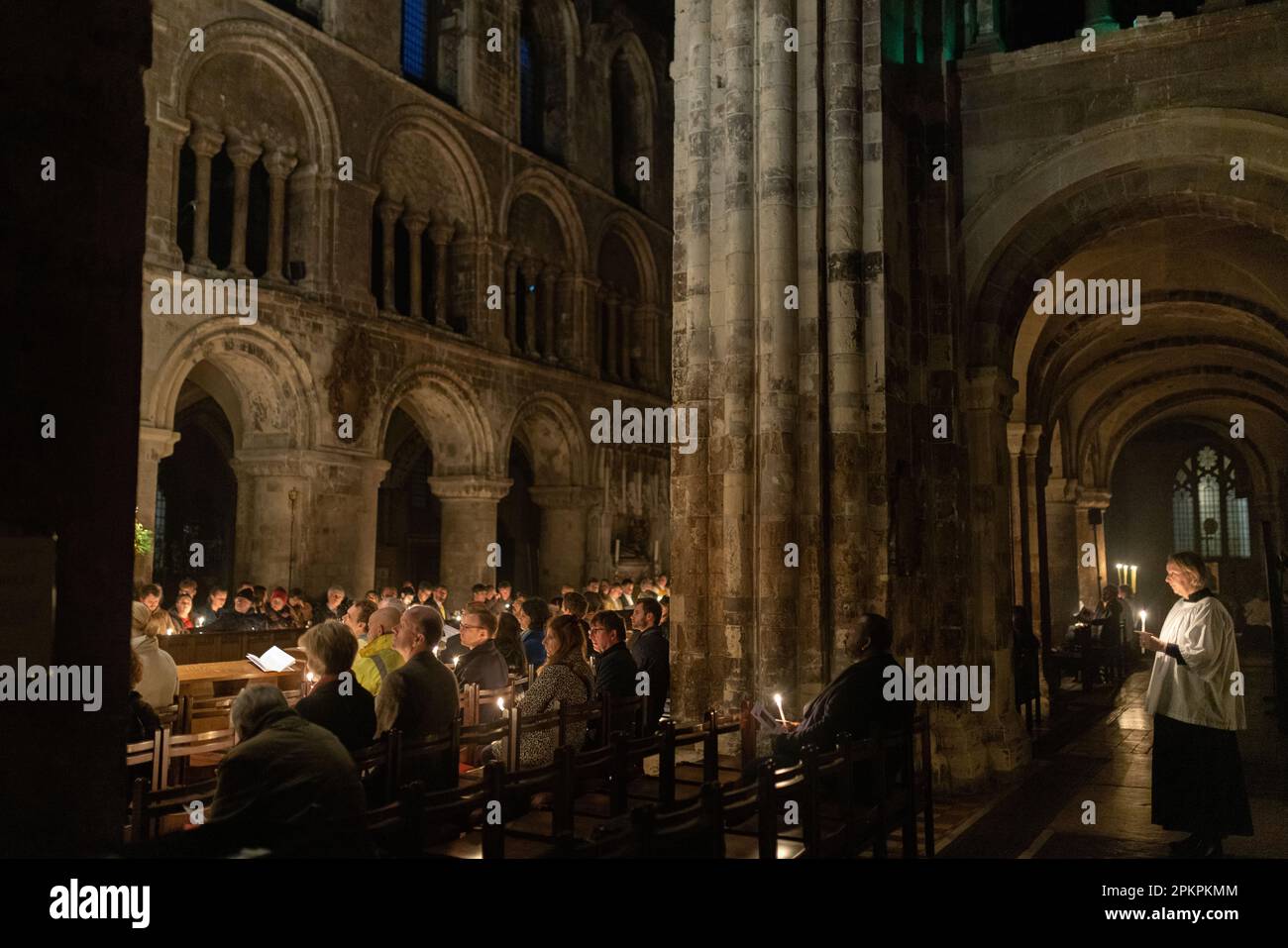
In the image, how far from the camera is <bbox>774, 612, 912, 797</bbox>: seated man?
5.14 meters

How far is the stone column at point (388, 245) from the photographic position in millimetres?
18656

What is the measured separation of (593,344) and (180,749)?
19.0 meters

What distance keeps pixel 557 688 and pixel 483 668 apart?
4.61 feet

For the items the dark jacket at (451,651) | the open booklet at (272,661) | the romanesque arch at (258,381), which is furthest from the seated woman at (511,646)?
Answer: the romanesque arch at (258,381)

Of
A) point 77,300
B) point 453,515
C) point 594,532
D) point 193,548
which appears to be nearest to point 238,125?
point 453,515

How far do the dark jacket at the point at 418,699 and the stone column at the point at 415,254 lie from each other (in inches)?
582

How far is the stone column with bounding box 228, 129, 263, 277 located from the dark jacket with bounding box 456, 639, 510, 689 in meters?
11.1

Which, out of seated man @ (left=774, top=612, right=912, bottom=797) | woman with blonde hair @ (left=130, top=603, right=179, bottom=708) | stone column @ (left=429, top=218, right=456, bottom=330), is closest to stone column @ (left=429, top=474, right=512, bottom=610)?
stone column @ (left=429, top=218, right=456, bottom=330)

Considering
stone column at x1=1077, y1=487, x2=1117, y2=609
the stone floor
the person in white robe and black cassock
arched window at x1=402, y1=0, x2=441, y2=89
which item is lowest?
the stone floor

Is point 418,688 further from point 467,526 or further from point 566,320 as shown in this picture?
point 566,320

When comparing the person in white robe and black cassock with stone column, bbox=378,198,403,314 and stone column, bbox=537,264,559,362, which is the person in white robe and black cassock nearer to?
stone column, bbox=378,198,403,314

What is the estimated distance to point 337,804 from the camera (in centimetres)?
314
